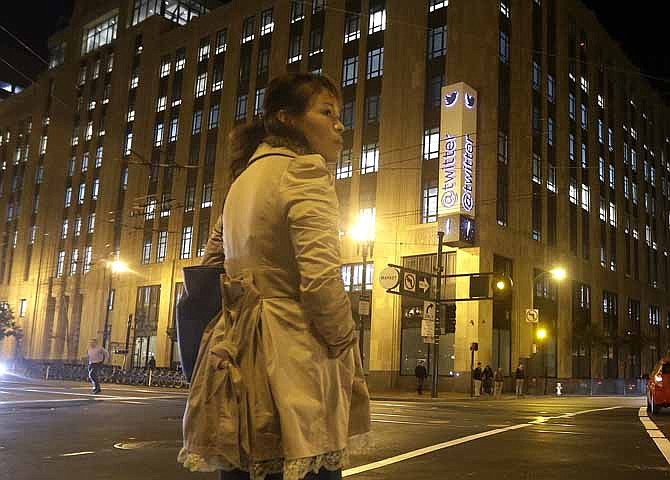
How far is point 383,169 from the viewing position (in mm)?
39938

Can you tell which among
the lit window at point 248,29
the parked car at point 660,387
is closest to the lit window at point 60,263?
the lit window at point 248,29

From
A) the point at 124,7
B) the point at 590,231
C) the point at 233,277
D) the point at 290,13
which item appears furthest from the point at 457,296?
the point at 124,7

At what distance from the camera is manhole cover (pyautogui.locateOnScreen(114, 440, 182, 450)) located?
8349 millimetres

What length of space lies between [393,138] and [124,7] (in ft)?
107

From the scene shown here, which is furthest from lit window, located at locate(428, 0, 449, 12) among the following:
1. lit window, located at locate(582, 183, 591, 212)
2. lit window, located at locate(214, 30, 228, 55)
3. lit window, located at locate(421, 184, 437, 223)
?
lit window, located at locate(214, 30, 228, 55)

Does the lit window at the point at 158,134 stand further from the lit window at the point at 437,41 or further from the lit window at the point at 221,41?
the lit window at the point at 437,41

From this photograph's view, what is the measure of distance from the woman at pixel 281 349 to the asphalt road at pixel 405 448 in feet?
13.9

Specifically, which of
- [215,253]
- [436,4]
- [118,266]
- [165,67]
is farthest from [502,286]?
[165,67]

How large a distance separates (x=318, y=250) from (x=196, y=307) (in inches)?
21.3

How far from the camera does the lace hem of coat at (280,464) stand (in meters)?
2.28

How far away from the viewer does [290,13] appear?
157ft

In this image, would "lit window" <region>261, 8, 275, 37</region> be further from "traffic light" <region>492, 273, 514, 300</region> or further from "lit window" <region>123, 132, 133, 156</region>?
"traffic light" <region>492, 273, 514, 300</region>

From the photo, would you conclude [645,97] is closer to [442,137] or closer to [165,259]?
[442,137]

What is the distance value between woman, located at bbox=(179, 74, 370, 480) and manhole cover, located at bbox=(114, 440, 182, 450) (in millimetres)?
6341
